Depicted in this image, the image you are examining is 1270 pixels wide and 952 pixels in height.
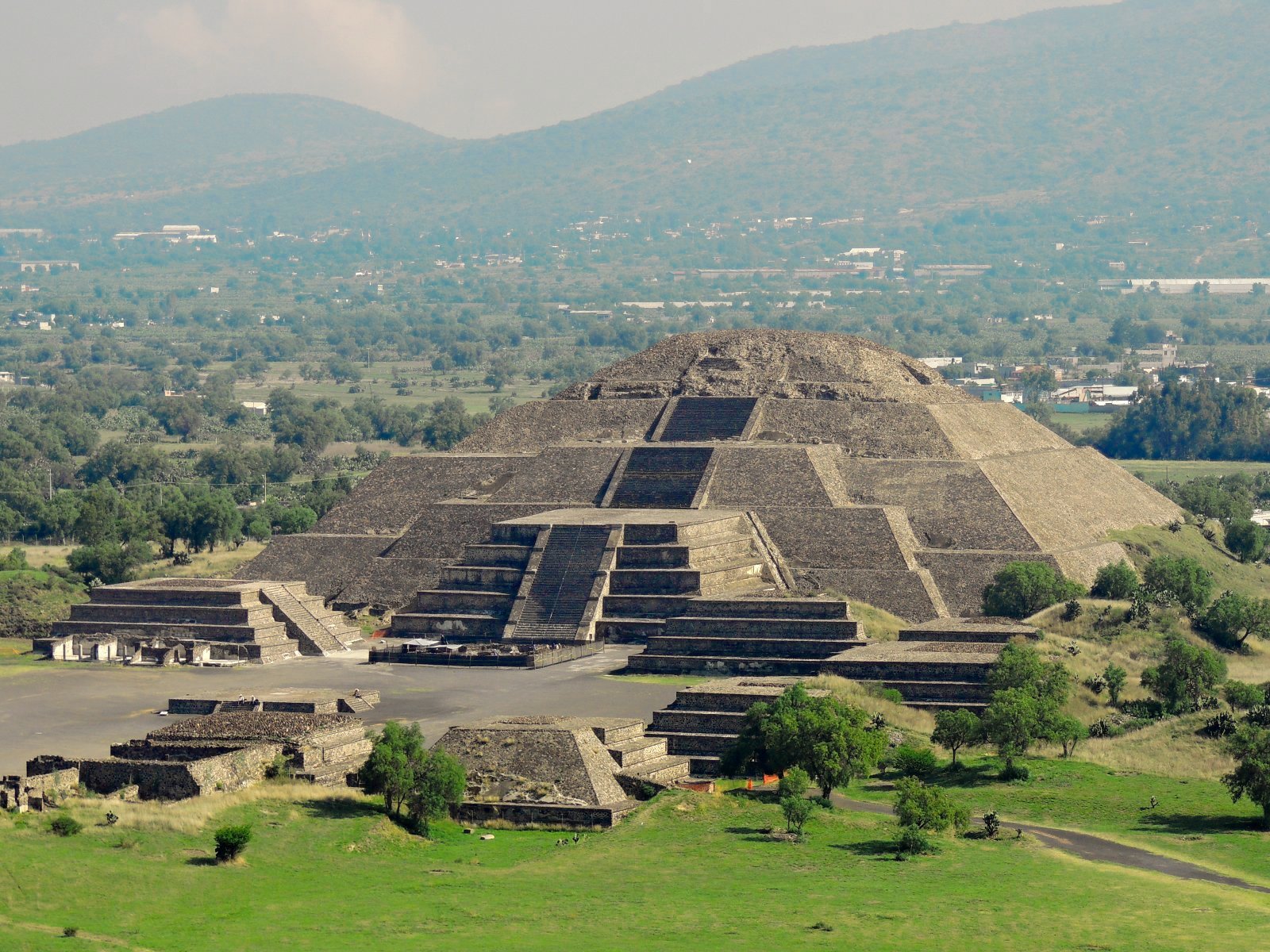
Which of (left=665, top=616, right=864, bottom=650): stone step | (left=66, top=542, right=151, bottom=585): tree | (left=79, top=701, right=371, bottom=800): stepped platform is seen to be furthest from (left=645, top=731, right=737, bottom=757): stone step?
(left=66, top=542, right=151, bottom=585): tree

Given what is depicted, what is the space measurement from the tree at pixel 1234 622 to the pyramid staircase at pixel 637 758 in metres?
25.1

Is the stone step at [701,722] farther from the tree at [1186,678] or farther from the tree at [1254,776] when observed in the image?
the tree at [1186,678]

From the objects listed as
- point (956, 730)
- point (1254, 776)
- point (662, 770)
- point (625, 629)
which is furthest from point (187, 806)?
point (625, 629)

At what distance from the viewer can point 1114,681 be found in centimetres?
7156

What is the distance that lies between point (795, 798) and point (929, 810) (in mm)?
2952

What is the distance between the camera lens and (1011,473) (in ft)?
321

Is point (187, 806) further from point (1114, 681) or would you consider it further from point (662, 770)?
point (1114, 681)

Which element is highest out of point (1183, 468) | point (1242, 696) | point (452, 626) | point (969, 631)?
point (969, 631)

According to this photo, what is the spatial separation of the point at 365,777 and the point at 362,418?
5068 inches

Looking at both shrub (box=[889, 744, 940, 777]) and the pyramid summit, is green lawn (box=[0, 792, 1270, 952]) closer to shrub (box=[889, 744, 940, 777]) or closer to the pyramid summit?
shrub (box=[889, 744, 940, 777])

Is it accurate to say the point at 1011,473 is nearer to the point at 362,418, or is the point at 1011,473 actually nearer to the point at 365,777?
the point at 365,777

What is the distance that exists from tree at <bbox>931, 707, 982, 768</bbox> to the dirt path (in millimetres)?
4659

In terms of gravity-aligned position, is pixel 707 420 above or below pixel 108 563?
above

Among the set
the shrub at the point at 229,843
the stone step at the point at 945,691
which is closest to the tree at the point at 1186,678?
the stone step at the point at 945,691
